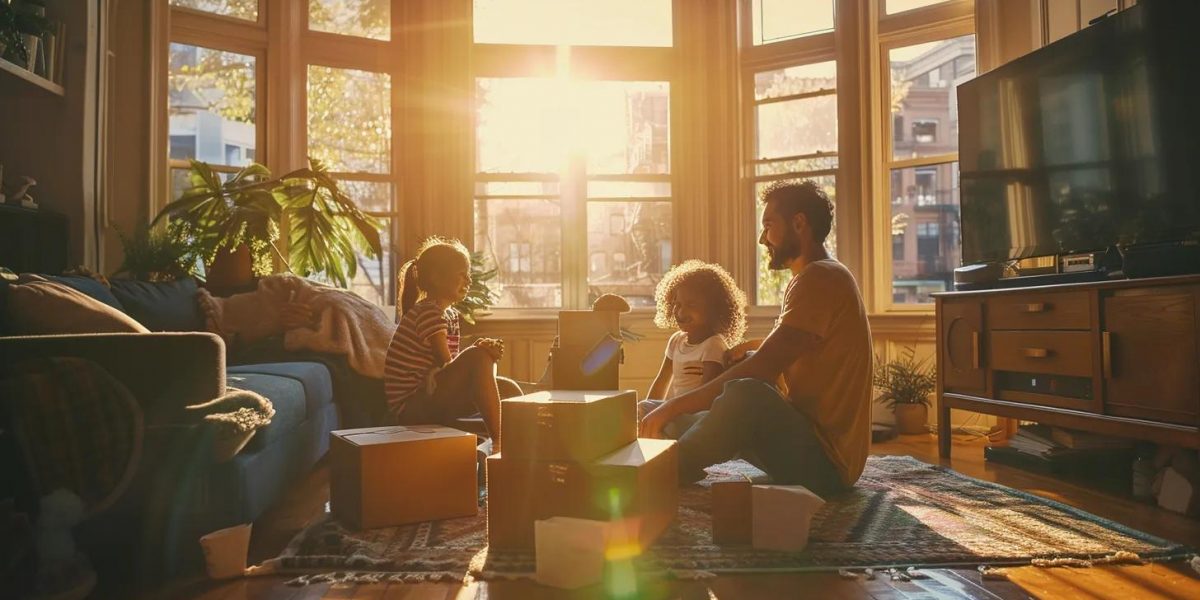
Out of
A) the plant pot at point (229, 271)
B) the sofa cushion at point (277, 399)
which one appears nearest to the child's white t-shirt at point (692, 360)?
the sofa cushion at point (277, 399)

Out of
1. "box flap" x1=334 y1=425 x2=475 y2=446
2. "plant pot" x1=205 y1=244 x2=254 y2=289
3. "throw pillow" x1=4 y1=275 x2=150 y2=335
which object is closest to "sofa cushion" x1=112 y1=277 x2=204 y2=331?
"plant pot" x1=205 y1=244 x2=254 y2=289

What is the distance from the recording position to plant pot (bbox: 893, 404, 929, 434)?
168 inches

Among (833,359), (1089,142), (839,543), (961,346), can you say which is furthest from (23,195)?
(1089,142)

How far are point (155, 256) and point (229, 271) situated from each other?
0.31m

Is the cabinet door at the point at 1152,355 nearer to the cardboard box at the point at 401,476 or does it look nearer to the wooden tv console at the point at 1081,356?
the wooden tv console at the point at 1081,356

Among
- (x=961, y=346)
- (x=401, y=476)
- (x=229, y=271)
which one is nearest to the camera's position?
(x=401, y=476)

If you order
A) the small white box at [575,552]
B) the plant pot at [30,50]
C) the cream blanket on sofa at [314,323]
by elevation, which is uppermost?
the plant pot at [30,50]

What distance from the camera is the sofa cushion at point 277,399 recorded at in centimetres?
209

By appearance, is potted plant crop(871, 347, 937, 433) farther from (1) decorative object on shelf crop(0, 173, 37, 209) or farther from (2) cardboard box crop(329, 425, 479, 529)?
(1) decorative object on shelf crop(0, 173, 37, 209)

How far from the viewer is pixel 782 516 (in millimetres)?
1879

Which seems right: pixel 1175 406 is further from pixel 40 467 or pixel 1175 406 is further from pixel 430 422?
pixel 40 467

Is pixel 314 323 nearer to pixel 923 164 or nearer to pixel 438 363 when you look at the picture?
pixel 438 363

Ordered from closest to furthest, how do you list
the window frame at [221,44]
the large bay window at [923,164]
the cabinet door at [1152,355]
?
the cabinet door at [1152,355] → the window frame at [221,44] → the large bay window at [923,164]

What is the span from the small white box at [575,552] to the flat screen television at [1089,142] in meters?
2.15
